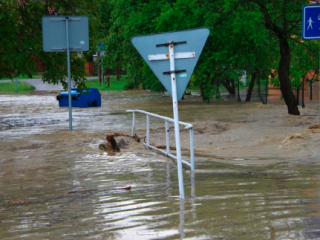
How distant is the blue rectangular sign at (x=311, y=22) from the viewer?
13344 mm

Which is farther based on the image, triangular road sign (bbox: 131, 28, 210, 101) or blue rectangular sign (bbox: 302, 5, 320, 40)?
blue rectangular sign (bbox: 302, 5, 320, 40)

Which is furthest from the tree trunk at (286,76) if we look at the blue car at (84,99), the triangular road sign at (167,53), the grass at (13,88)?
the grass at (13,88)

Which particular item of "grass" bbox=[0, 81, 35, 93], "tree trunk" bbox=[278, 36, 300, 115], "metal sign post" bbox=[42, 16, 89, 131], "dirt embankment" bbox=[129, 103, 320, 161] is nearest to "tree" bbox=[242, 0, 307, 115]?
"tree trunk" bbox=[278, 36, 300, 115]

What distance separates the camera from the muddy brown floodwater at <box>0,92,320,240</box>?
19.1 ft

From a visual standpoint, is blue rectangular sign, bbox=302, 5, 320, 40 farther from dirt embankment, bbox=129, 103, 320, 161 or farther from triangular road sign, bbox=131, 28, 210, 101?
triangular road sign, bbox=131, 28, 210, 101

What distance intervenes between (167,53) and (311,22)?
7.42 metres

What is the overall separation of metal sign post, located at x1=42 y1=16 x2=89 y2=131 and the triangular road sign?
9393 mm

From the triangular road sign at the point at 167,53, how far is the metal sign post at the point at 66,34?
9393 mm

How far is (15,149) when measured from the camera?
13.3 metres

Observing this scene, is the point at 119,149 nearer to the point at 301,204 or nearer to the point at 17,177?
the point at 17,177

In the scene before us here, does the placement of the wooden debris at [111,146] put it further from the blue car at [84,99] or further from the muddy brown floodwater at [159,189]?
the blue car at [84,99]

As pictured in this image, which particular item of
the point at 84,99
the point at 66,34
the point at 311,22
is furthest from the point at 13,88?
the point at 311,22

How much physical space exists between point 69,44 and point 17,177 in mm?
7357

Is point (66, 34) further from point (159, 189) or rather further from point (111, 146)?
point (159, 189)
